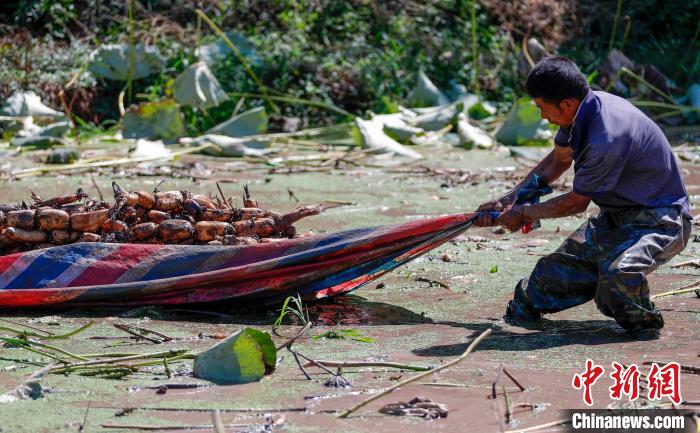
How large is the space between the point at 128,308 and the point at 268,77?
7367mm

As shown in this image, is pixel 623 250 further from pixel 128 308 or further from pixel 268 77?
pixel 268 77

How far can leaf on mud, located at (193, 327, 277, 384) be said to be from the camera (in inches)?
131

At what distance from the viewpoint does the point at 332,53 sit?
39.3 feet

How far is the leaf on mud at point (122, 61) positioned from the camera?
10.6m

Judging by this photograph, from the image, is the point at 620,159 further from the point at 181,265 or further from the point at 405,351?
the point at 181,265

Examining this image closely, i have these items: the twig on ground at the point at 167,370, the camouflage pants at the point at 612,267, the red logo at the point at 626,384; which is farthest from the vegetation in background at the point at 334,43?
the red logo at the point at 626,384

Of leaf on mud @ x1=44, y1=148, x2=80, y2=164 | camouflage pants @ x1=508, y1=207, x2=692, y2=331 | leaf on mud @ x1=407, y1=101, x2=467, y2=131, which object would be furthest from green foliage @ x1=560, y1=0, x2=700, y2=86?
camouflage pants @ x1=508, y1=207, x2=692, y2=331

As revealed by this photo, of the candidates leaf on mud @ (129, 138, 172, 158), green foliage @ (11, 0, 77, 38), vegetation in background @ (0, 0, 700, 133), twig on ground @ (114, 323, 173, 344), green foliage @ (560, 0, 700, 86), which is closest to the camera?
twig on ground @ (114, 323, 173, 344)

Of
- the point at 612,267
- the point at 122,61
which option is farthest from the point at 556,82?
the point at 122,61

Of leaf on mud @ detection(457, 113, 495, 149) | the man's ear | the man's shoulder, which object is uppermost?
the man's ear

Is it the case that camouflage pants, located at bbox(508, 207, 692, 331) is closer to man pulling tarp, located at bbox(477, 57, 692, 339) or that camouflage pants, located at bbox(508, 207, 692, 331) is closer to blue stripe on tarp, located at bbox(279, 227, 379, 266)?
man pulling tarp, located at bbox(477, 57, 692, 339)

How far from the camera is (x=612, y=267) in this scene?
3996 mm

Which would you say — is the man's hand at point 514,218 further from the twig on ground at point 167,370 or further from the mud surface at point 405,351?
the twig on ground at point 167,370

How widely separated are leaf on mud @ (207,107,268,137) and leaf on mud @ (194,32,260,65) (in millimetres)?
2268
